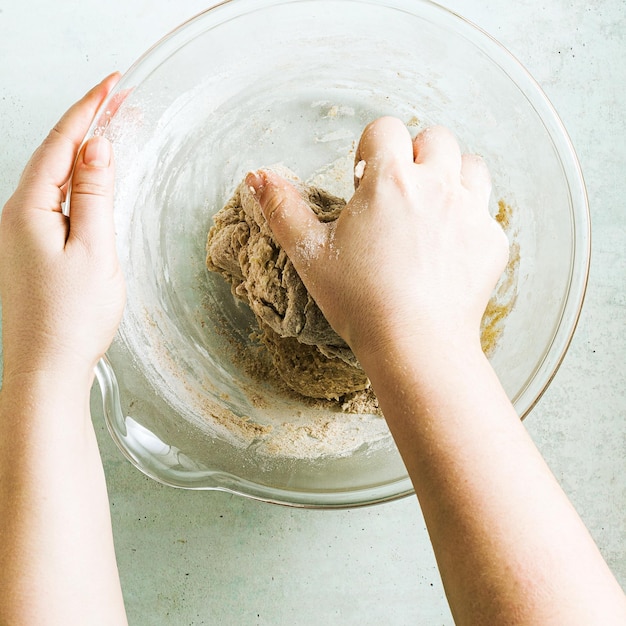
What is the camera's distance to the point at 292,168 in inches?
47.6

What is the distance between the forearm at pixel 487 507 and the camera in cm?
69

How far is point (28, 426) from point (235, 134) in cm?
67

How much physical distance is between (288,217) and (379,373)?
28 centimetres

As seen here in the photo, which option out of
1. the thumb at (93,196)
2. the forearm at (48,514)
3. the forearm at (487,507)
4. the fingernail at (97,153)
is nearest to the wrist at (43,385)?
the forearm at (48,514)

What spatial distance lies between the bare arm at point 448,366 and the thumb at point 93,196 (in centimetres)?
23

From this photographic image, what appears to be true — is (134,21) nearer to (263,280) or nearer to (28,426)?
(263,280)

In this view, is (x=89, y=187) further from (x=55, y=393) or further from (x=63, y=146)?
(x=55, y=393)

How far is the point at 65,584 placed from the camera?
879 millimetres

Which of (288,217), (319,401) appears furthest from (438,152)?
(319,401)

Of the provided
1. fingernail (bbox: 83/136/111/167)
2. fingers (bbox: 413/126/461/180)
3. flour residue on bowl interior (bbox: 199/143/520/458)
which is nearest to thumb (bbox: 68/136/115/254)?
fingernail (bbox: 83/136/111/167)

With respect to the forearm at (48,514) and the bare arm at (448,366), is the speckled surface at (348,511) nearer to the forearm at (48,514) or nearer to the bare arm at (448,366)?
the forearm at (48,514)

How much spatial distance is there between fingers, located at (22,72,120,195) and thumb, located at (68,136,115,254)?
0.05 metres

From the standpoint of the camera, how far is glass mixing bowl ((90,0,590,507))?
1.01 meters

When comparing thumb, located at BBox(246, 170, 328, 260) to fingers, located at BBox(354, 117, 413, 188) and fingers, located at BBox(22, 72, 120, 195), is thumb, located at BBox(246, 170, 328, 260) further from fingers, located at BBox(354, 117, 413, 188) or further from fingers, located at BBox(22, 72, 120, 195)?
fingers, located at BBox(22, 72, 120, 195)
